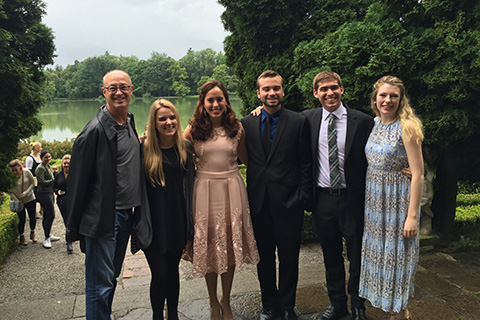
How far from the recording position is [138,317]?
3.17 m

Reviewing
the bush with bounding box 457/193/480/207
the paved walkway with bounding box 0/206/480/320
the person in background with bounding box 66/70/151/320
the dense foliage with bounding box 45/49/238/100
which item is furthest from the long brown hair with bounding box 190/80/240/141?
the dense foliage with bounding box 45/49/238/100

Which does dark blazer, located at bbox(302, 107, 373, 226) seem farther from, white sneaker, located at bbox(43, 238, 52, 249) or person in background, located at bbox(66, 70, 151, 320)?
white sneaker, located at bbox(43, 238, 52, 249)

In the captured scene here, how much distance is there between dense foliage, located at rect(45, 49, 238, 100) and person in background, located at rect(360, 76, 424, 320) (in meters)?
35.6

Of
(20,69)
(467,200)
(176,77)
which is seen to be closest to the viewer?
(20,69)

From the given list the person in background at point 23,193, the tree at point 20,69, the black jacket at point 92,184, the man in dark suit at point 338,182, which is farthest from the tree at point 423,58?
the person in background at point 23,193

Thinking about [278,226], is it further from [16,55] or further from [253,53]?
[16,55]

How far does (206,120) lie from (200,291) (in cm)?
188

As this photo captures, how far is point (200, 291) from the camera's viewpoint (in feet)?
12.2

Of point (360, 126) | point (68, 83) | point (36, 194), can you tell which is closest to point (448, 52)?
point (360, 126)

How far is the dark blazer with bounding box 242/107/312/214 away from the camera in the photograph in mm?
2900

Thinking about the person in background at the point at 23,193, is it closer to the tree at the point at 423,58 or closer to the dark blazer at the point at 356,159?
the tree at the point at 423,58

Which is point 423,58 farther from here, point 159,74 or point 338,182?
point 159,74

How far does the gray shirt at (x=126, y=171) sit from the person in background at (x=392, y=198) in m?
1.79

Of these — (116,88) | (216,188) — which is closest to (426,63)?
(216,188)
